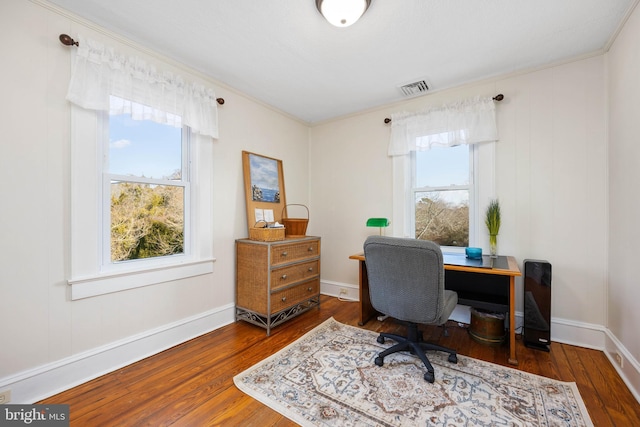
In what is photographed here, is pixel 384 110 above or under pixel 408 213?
above

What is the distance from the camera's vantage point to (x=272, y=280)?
2.47 meters

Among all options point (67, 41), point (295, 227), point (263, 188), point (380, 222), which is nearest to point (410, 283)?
point (380, 222)

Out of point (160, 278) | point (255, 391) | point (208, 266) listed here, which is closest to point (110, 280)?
point (160, 278)

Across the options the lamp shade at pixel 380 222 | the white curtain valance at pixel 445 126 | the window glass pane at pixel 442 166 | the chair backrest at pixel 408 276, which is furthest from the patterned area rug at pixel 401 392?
the white curtain valance at pixel 445 126

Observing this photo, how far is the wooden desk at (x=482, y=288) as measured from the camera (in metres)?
1.96

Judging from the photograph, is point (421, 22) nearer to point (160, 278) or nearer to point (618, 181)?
point (618, 181)

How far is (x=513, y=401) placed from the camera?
1.55 metres

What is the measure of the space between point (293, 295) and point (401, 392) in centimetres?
137

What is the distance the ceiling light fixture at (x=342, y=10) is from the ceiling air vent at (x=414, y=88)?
1269 mm

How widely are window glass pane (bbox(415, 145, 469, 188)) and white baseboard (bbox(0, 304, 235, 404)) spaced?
275 centimetres

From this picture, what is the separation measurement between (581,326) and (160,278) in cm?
362

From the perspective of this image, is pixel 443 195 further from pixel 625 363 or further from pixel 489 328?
pixel 625 363

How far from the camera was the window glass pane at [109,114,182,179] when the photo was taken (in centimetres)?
199

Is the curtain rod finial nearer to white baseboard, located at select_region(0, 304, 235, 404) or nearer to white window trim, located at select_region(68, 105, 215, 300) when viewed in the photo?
white window trim, located at select_region(68, 105, 215, 300)
